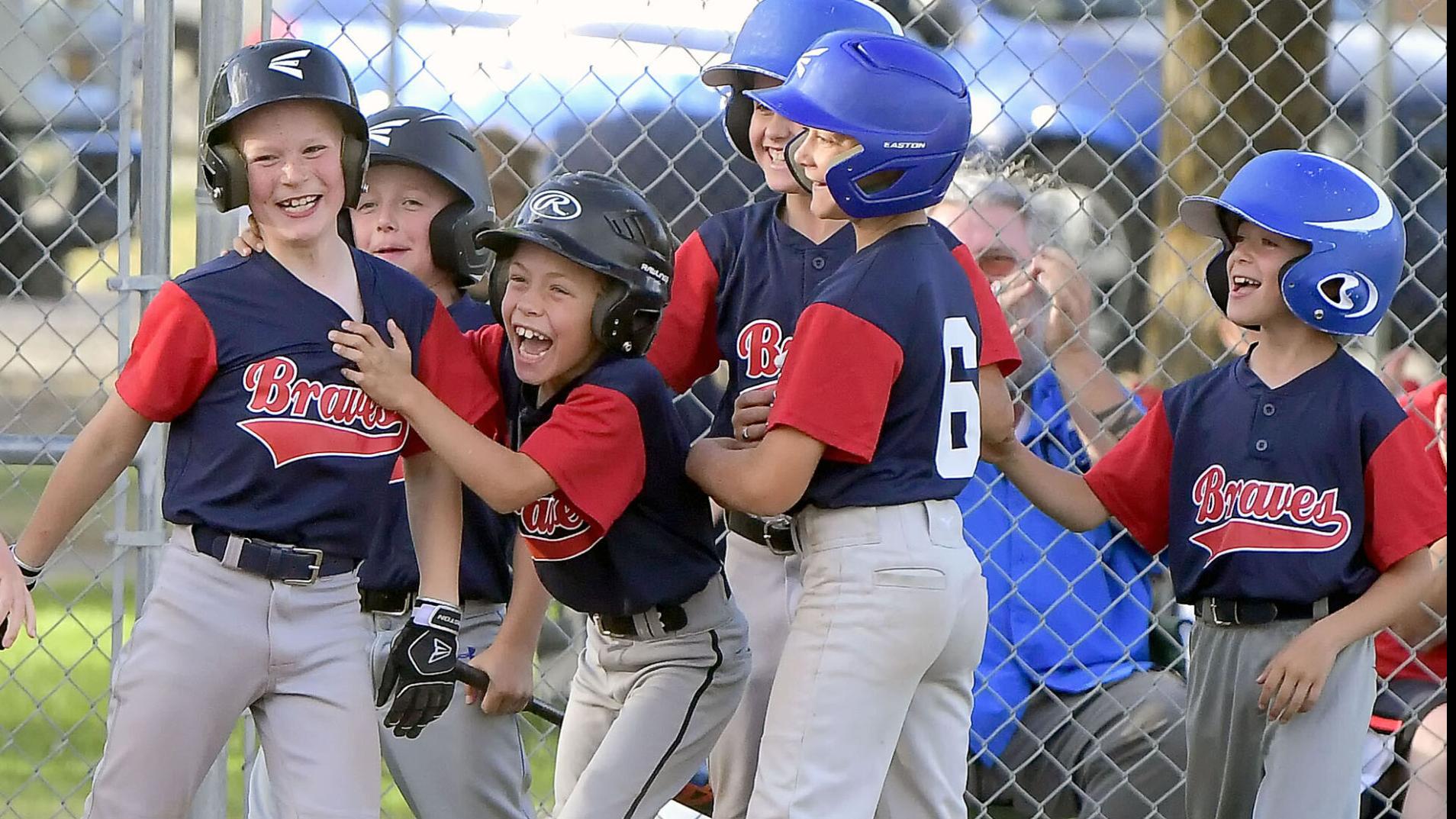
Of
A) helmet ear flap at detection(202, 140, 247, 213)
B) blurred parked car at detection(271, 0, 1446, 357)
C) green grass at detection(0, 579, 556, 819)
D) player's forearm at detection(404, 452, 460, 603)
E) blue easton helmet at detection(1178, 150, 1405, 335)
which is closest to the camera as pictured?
helmet ear flap at detection(202, 140, 247, 213)

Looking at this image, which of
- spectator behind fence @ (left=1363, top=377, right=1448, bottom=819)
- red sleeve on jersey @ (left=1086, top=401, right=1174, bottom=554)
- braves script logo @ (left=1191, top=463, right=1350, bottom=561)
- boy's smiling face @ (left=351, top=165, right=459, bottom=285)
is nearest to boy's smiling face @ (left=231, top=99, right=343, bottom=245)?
boy's smiling face @ (left=351, top=165, right=459, bottom=285)

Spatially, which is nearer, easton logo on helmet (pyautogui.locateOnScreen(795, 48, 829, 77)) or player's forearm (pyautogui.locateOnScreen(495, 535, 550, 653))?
easton logo on helmet (pyautogui.locateOnScreen(795, 48, 829, 77))

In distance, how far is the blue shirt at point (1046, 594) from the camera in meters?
4.07

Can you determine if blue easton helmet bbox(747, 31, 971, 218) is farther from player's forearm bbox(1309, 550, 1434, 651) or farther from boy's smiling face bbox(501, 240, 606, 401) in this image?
player's forearm bbox(1309, 550, 1434, 651)

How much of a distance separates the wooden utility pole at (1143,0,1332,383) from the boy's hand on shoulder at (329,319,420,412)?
3371 millimetres

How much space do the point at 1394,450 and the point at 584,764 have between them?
158 centimetres

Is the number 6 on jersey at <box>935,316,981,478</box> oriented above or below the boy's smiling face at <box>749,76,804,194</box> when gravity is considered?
below

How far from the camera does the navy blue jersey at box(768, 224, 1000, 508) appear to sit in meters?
2.67

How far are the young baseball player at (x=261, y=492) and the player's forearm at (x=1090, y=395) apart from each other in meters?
2.00

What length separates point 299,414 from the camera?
266 centimetres

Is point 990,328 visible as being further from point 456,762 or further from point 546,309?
point 456,762

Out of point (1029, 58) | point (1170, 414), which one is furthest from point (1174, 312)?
point (1170, 414)

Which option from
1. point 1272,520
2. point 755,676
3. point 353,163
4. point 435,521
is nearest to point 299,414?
point 435,521

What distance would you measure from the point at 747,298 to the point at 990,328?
464mm
